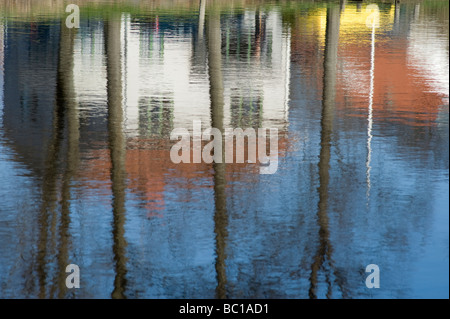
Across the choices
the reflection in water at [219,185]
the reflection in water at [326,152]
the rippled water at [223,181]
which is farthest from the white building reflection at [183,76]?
the reflection in water at [326,152]

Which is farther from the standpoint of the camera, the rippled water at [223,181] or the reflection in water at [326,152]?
the reflection in water at [326,152]

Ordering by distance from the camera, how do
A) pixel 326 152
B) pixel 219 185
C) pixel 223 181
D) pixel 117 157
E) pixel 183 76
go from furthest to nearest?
pixel 183 76
pixel 326 152
pixel 117 157
pixel 223 181
pixel 219 185

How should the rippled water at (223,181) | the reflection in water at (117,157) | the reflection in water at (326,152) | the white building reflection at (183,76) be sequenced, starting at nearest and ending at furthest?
the rippled water at (223,181) < the reflection in water at (117,157) < the reflection in water at (326,152) < the white building reflection at (183,76)

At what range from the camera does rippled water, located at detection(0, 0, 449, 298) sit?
9344 millimetres

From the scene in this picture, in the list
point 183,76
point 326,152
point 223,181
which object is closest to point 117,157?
point 223,181

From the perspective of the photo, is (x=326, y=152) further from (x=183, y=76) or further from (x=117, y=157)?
(x=183, y=76)

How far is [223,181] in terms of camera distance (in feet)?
44.0

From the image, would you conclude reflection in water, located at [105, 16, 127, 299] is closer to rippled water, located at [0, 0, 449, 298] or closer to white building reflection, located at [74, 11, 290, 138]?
rippled water, located at [0, 0, 449, 298]

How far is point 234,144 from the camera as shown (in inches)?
619

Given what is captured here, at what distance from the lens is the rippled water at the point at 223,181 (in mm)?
9344

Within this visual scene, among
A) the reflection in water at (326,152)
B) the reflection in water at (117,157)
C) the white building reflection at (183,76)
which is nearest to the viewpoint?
the reflection in water at (117,157)

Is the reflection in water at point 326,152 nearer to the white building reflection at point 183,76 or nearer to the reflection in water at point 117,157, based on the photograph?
the white building reflection at point 183,76

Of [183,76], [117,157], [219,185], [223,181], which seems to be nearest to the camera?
[219,185]

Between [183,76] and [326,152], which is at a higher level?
[326,152]
